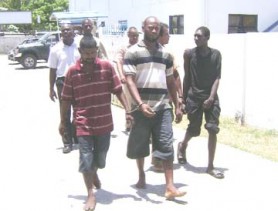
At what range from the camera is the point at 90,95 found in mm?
5324

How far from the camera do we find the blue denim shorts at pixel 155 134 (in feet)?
18.1

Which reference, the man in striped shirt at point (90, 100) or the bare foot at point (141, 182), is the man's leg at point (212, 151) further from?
the man in striped shirt at point (90, 100)

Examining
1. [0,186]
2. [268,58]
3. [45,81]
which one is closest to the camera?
[0,186]

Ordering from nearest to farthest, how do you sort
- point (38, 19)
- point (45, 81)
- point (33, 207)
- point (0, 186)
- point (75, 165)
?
point (33, 207) < point (0, 186) < point (75, 165) < point (45, 81) < point (38, 19)

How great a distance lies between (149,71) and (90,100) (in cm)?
69

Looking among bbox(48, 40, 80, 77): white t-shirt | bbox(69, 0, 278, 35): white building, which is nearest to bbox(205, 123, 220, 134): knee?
bbox(48, 40, 80, 77): white t-shirt

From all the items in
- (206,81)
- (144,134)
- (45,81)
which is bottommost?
(45,81)

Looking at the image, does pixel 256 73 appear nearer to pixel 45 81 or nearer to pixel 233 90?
pixel 233 90

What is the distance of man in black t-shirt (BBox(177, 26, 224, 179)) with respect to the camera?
20.6 feet

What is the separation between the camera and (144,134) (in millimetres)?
5621

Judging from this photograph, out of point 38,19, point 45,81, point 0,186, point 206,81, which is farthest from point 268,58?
point 38,19

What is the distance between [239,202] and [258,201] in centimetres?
21

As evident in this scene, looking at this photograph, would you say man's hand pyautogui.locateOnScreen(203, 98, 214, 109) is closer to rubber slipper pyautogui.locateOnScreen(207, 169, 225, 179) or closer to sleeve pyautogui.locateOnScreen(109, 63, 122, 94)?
rubber slipper pyautogui.locateOnScreen(207, 169, 225, 179)

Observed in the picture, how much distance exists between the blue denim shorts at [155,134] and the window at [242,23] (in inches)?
584
